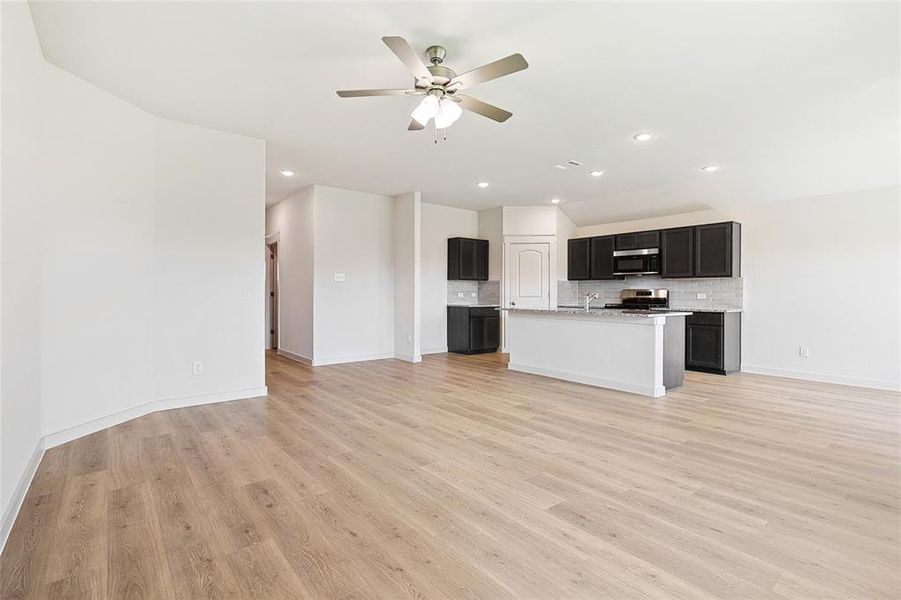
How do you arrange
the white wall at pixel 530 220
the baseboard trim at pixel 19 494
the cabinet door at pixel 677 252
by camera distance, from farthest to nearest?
1. the white wall at pixel 530 220
2. the cabinet door at pixel 677 252
3. the baseboard trim at pixel 19 494

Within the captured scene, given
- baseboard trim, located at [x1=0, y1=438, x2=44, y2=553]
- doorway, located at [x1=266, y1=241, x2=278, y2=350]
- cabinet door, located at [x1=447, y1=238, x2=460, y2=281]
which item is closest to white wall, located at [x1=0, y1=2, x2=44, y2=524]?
baseboard trim, located at [x1=0, y1=438, x2=44, y2=553]

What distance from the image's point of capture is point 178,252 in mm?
4035

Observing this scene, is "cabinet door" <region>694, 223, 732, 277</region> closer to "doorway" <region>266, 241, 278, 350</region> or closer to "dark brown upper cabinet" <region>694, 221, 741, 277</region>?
"dark brown upper cabinet" <region>694, 221, 741, 277</region>

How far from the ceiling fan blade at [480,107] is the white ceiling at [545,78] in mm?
279

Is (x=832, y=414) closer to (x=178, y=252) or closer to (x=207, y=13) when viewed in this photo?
(x=207, y=13)

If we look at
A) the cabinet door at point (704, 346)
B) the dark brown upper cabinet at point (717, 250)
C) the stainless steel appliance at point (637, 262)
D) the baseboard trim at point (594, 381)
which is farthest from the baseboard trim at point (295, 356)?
the dark brown upper cabinet at point (717, 250)

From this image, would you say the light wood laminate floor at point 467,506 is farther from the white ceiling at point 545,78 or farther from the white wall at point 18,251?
the white ceiling at point 545,78

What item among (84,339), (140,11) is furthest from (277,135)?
(84,339)

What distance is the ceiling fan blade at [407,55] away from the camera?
2.25m

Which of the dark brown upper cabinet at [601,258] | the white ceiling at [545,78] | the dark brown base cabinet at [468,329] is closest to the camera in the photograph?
the white ceiling at [545,78]

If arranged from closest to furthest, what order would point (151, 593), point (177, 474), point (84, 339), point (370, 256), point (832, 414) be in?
point (151, 593) → point (177, 474) → point (84, 339) → point (832, 414) → point (370, 256)

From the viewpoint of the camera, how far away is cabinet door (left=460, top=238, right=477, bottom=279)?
7.88 metres

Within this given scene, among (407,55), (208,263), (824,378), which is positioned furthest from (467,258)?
(407,55)

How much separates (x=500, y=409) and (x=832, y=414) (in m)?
3.03
